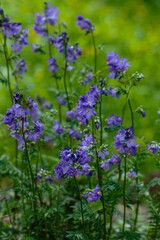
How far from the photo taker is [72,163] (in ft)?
6.50

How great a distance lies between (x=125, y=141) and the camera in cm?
202

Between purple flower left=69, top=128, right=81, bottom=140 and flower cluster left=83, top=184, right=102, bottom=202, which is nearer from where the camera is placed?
flower cluster left=83, top=184, right=102, bottom=202

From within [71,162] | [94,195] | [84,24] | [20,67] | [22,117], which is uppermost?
[84,24]

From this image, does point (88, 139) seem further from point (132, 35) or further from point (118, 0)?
point (118, 0)

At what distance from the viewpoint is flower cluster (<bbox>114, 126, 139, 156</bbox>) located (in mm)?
2000

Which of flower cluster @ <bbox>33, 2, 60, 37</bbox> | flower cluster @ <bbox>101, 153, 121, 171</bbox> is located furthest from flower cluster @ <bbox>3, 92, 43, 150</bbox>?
flower cluster @ <bbox>33, 2, 60, 37</bbox>

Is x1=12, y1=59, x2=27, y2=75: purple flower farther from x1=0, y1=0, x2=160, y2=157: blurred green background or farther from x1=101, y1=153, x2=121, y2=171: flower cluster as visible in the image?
x1=101, y1=153, x2=121, y2=171: flower cluster

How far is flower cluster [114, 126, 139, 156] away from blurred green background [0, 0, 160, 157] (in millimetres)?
2969

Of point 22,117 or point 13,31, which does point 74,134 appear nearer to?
point 22,117

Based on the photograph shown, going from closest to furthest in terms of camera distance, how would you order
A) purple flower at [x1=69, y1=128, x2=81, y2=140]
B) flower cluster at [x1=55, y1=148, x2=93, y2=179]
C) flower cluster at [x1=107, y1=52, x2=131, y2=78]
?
flower cluster at [x1=55, y1=148, x2=93, y2=179], flower cluster at [x1=107, y1=52, x2=131, y2=78], purple flower at [x1=69, y1=128, x2=81, y2=140]

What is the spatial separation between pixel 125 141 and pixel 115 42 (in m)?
5.33

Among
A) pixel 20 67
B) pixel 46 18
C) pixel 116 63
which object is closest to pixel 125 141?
pixel 116 63

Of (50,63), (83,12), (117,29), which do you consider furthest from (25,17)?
(50,63)

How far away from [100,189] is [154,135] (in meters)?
3.33
